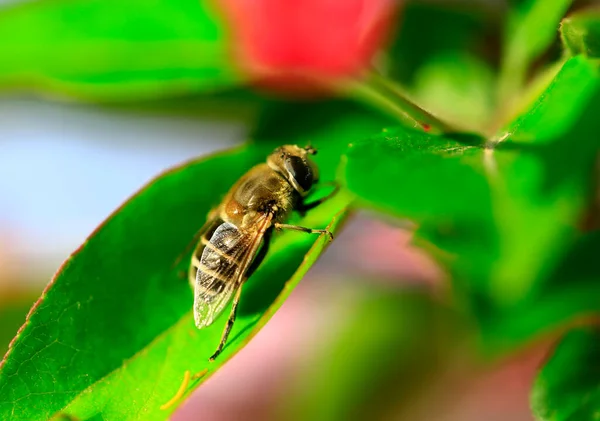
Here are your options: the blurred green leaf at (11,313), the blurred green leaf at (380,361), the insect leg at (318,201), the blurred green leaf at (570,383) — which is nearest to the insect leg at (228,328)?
the insect leg at (318,201)

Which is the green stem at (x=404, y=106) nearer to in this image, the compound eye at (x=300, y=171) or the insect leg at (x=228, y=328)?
the compound eye at (x=300, y=171)

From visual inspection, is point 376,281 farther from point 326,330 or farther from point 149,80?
point 149,80

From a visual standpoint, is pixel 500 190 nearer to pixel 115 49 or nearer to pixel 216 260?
pixel 216 260

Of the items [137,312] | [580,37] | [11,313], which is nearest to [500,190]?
[580,37]

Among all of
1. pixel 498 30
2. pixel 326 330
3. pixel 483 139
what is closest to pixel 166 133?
pixel 326 330

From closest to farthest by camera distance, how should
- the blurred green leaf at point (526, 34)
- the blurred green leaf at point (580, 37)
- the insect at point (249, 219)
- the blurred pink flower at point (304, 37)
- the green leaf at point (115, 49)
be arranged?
the blurred green leaf at point (580, 37) < the blurred green leaf at point (526, 34) < the insect at point (249, 219) < the blurred pink flower at point (304, 37) < the green leaf at point (115, 49)

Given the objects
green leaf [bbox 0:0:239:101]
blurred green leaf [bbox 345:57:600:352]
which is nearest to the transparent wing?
blurred green leaf [bbox 345:57:600:352]

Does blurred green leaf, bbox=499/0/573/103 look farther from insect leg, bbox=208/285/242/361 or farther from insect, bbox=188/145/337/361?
insect leg, bbox=208/285/242/361
